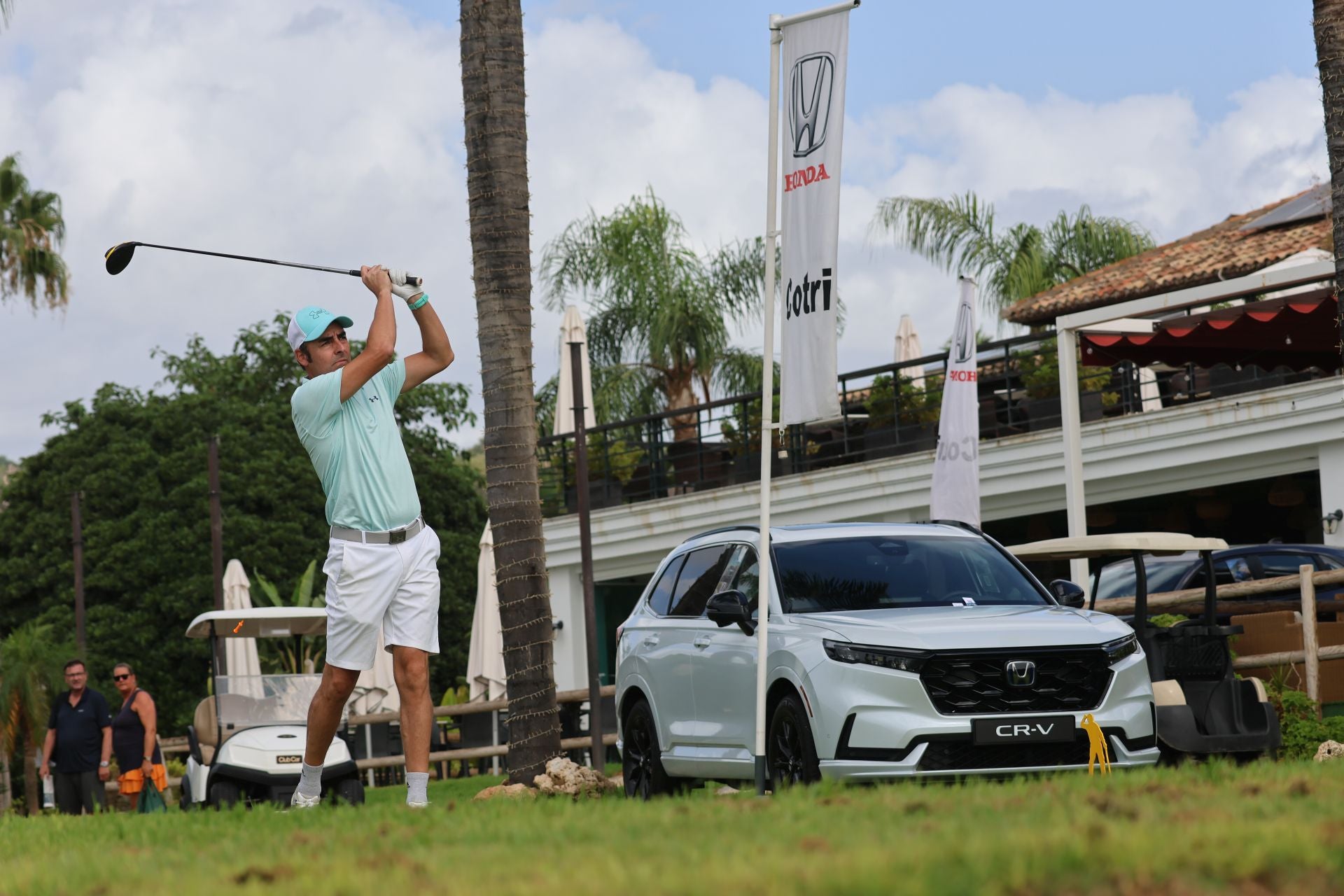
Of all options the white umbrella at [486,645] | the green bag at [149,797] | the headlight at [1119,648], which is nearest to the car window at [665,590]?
the headlight at [1119,648]

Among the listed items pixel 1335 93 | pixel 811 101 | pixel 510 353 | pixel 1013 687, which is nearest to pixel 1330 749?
pixel 1335 93

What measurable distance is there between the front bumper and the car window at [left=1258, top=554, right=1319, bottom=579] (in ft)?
31.9

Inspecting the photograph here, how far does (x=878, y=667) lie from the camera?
861cm

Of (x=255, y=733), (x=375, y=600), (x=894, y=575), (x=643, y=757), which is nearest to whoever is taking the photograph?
(x=375, y=600)

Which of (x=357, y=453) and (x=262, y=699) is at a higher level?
(x=357, y=453)

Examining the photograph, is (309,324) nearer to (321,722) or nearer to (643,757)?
(321,722)

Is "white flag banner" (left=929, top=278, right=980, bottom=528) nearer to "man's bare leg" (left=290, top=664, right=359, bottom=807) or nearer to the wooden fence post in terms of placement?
Result: the wooden fence post

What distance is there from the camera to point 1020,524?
2884 centimetres

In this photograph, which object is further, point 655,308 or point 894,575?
point 655,308

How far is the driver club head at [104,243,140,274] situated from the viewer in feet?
31.8

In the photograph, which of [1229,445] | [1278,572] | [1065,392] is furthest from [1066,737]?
[1229,445]

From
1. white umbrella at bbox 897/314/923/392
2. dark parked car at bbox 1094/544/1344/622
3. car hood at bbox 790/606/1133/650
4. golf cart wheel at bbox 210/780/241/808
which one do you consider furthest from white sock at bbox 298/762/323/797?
white umbrella at bbox 897/314/923/392

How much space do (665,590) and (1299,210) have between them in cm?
2598

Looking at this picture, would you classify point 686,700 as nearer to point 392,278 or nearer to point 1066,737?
point 1066,737
